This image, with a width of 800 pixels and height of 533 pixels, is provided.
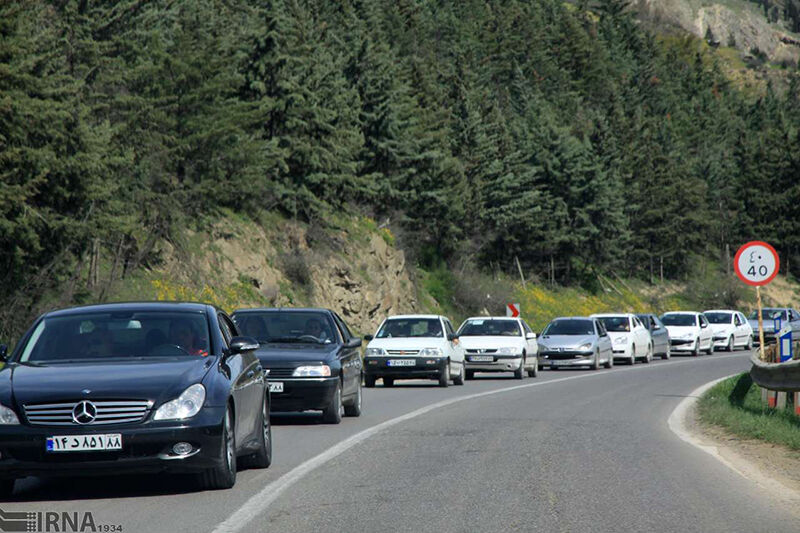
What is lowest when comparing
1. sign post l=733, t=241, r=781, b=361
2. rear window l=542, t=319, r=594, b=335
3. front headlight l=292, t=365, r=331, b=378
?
front headlight l=292, t=365, r=331, b=378

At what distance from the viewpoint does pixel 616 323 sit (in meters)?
39.8

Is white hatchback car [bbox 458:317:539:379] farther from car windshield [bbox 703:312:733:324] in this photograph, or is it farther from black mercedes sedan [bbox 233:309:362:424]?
car windshield [bbox 703:312:733:324]

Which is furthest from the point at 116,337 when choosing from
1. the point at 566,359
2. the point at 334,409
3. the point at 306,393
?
the point at 566,359

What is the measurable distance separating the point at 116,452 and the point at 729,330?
44.6 metres

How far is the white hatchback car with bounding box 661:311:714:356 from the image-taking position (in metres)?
46.6

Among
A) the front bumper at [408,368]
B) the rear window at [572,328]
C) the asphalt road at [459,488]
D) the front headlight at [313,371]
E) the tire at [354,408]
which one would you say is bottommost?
the asphalt road at [459,488]

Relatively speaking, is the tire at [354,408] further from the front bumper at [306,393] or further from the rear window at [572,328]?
the rear window at [572,328]

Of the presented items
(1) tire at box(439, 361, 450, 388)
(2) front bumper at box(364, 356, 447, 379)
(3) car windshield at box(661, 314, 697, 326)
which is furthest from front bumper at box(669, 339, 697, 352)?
(2) front bumper at box(364, 356, 447, 379)

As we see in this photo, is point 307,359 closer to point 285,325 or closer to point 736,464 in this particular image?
point 285,325

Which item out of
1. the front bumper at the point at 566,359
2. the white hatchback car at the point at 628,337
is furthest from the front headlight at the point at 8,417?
the white hatchback car at the point at 628,337

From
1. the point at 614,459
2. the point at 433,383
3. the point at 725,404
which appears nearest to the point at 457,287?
the point at 433,383

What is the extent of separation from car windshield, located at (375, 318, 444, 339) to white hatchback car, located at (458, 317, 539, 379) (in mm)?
4105

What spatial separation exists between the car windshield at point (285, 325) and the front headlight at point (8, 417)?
27.7 ft

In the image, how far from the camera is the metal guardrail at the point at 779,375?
15.7 meters
